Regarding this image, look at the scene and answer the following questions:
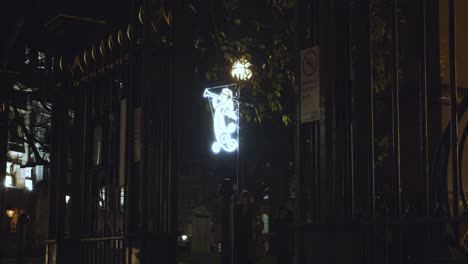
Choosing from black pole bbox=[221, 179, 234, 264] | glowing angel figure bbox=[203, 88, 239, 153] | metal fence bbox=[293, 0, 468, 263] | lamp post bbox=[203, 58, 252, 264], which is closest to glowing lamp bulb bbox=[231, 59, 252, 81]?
lamp post bbox=[203, 58, 252, 264]

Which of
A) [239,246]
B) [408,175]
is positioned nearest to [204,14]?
[239,246]

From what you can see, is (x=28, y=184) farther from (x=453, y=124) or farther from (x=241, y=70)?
(x=453, y=124)

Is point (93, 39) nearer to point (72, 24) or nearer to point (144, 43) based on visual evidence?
point (72, 24)

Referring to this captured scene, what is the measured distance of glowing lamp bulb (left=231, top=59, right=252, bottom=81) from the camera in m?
15.2

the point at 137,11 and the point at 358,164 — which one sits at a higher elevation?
the point at 137,11

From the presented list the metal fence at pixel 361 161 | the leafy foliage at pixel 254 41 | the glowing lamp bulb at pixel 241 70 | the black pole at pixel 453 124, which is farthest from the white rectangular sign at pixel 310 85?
the glowing lamp bulb at pixel 241 70

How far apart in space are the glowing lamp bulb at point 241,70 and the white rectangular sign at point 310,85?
35.0ft

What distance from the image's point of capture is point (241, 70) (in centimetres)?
1534

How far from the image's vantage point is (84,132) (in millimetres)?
8125

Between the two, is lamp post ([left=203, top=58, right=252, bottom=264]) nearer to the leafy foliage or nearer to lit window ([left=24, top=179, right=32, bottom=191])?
the leafy foliage

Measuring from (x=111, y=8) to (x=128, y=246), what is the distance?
296 cm

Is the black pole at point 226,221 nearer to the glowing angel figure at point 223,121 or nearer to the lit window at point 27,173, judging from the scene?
the glowing angel figure at point 223,121

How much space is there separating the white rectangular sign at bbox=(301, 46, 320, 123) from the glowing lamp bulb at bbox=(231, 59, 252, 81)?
1066 cm

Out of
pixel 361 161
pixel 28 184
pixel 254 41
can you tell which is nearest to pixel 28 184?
pixel 28 184
